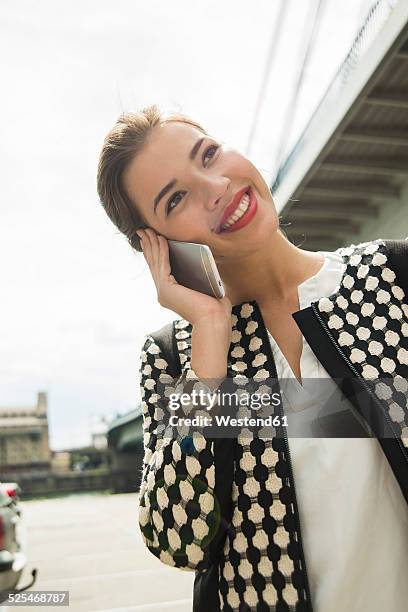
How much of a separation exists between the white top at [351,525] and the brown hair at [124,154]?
0.83 m

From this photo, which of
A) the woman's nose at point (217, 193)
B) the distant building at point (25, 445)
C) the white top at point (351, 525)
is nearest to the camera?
the white top at point (351, 525)

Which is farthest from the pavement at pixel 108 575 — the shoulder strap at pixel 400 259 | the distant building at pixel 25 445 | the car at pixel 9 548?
the distant building at pixel 25 445

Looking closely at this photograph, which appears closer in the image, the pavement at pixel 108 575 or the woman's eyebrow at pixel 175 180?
the woman's eyebrow at pixel 175 180

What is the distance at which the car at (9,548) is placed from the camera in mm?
4422

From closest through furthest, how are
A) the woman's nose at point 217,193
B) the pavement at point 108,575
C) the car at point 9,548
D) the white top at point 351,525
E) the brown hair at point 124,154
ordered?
the white top at point 351,525 → the woman's nose at point 217,193 → the brown hair at point 124,154 → the car at point 9,548 → the pavement at point 108,575

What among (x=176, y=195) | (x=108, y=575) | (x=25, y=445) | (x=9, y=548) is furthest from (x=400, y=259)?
(x=25, y=445)

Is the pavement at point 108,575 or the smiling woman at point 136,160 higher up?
the smiling woman at point 136,160

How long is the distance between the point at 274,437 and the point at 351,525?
22cm

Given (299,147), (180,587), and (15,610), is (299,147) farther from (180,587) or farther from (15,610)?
(15,610)

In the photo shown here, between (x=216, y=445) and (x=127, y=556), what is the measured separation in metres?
11.3

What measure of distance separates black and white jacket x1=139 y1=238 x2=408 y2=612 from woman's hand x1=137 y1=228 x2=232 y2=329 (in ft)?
0.53

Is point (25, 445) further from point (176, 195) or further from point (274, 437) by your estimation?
point (274, 437)

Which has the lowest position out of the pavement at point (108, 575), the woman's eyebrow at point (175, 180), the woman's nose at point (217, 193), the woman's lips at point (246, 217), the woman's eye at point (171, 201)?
A: the pavement at point (108, 575)

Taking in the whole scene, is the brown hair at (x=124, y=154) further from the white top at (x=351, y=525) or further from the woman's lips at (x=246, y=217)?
the white top at (x=351, y=525)
